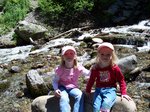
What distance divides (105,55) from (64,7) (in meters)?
14.2

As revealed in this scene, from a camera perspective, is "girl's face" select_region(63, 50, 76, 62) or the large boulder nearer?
the large boulder

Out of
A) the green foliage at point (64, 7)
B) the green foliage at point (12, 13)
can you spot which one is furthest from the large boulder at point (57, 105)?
the green foliage at point (12, 13)

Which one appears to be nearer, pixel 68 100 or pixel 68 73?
pixel 68 100

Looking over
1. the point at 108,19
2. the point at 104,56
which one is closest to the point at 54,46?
the point at 108,19

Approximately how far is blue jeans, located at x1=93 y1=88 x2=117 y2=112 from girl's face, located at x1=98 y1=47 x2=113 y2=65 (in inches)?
18.1

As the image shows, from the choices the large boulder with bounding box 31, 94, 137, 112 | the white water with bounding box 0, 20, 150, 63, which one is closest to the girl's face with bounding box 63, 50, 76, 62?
the large boulder with bounding box 31, 94, 137, 112

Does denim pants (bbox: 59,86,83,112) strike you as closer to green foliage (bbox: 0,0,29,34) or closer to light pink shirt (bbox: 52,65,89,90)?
light pink shirt (bbox: 52,65,89,90)

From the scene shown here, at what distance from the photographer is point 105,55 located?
6.25 m

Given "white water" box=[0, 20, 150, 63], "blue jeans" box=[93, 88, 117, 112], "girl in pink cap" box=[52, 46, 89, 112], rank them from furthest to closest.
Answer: "white water" box=[0, 20, 150, 63], "girl in pink cap" box=[52, 46, 89, 112], "blue jeans" box=[93, 88, 117, 112]

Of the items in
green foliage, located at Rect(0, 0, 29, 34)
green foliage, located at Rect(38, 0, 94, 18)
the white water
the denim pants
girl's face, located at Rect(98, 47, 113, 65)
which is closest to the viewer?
the denim pants

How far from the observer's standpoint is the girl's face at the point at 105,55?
624 centimetres

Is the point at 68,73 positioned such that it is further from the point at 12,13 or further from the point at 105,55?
the point at 12,13

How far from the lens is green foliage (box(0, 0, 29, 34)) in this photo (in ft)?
67.2

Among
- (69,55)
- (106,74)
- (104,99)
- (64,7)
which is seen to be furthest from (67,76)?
(64,7)
